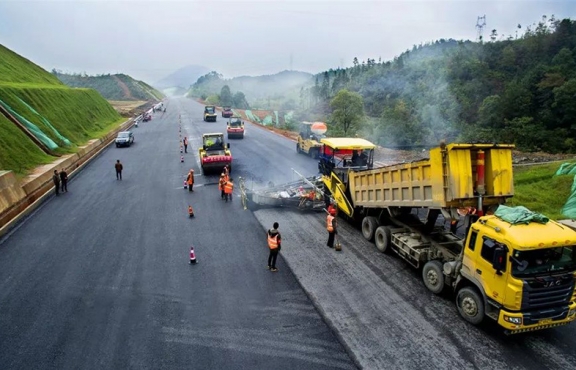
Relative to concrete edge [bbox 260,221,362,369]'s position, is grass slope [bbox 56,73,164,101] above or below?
above

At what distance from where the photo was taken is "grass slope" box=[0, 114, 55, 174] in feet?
65.1

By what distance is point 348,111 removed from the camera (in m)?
39.6

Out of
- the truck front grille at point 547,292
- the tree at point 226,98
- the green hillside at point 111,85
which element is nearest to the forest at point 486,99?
the truck front grille at point 547,292

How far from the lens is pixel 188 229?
1446 centimetres

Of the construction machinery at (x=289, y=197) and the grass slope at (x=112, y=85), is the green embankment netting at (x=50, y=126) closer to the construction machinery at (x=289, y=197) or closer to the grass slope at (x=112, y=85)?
the construction machinery at (x=289, y=197)

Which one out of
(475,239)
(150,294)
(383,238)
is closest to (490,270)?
(475,239)

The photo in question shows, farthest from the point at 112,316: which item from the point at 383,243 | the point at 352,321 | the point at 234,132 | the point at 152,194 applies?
the point at 234,132

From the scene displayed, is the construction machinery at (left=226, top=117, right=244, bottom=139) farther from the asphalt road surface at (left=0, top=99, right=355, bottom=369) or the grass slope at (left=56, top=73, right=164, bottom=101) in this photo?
the grass slope at (left=56, top=73, right=164, bottom=101)

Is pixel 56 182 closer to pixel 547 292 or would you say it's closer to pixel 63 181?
pixel 63 181

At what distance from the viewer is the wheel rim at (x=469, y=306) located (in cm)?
819

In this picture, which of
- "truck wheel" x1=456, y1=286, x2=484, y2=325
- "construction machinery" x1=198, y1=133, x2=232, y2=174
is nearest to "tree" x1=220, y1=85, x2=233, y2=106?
"construction machinery" x1=198, y1=133, x2=232, y2=174

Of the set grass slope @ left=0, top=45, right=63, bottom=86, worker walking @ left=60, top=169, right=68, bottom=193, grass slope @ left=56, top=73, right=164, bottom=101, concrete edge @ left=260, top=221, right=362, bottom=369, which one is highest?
grass slope @ left=56, top=73, right=164, bottom=101

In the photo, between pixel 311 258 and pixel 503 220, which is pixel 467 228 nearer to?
pixel 503 220

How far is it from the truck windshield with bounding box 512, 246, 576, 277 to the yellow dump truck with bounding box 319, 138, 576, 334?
2 centimetres
